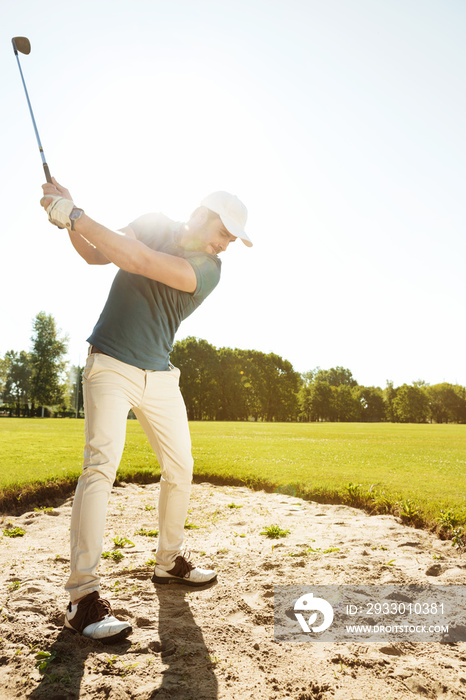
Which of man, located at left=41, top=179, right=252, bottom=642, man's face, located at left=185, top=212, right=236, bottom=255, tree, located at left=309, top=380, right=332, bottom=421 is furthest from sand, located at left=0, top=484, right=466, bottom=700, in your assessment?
tree, located at left=309, top=380, right=332, bottom=421

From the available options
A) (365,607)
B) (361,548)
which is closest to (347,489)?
(361,548)

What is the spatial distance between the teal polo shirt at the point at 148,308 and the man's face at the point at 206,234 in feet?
0.37

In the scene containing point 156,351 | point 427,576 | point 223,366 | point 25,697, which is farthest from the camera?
point 223,366

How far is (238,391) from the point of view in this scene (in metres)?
79.7

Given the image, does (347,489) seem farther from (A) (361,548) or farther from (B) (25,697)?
(B) (25,697)

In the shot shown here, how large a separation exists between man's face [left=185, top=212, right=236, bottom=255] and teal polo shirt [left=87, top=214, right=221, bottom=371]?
0.37 feet

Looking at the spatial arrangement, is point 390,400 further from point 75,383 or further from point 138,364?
point 138,364

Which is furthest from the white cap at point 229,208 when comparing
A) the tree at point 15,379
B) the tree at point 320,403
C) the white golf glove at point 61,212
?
the tree at point 320,403

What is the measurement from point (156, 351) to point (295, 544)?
2.58m

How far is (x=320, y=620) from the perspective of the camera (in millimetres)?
3168

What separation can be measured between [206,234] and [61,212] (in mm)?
1079

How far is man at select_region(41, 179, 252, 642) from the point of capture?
2980 mm

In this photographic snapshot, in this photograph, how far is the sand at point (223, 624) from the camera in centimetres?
238

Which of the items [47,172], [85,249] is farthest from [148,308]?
[47,172]
